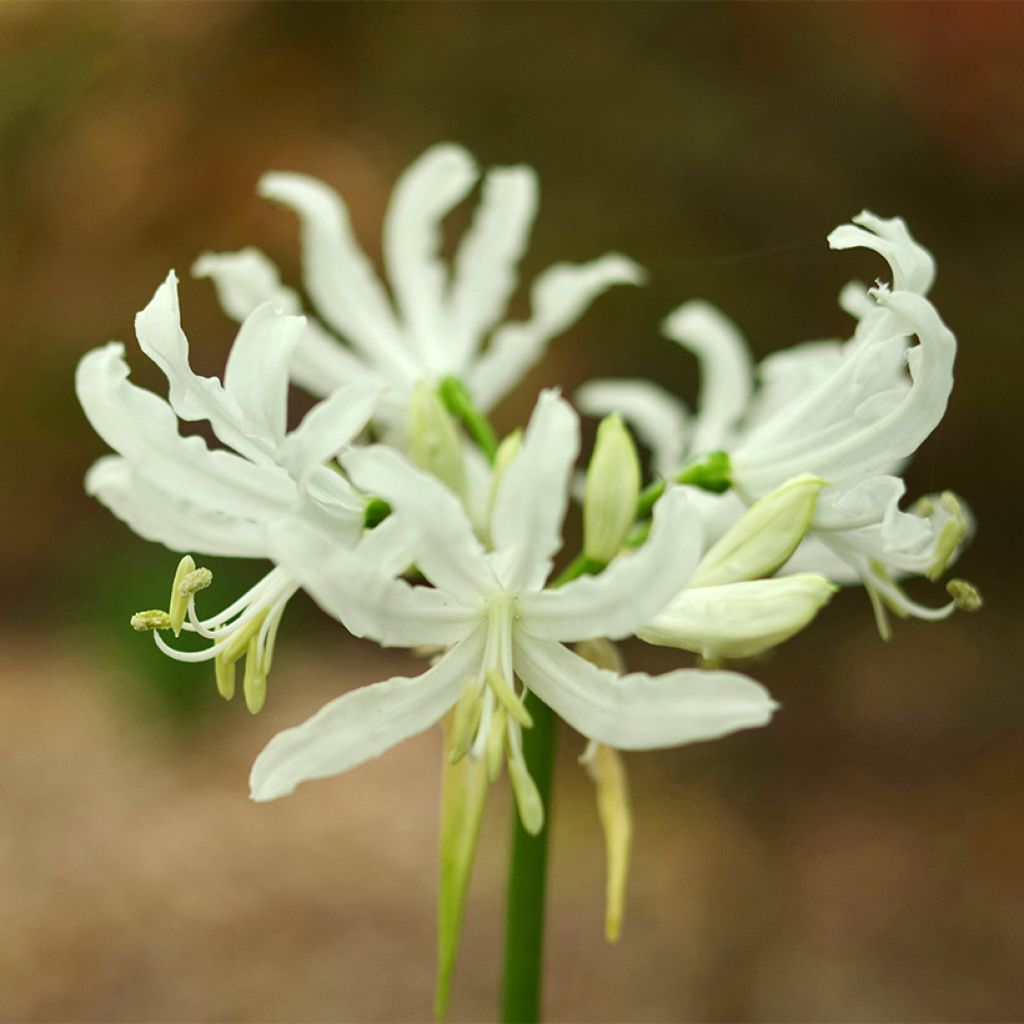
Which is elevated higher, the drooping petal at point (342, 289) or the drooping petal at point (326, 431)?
the drooping petal at point (342, 289)

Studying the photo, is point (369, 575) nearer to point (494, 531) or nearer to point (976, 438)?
point (494, 531)

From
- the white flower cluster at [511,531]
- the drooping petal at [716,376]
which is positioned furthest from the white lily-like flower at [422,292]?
the white flower cluster at [511,531]

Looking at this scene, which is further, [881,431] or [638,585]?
[881,431]

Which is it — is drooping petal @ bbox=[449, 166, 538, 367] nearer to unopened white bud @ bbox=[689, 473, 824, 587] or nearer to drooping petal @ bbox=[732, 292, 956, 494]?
drooping petal @ bbox=[732, 292, 956, 494]

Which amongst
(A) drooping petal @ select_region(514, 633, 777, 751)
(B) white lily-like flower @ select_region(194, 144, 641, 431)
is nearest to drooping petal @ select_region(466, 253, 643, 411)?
(B) white lily-like flower @ select_region(194, 144, 641, 431)

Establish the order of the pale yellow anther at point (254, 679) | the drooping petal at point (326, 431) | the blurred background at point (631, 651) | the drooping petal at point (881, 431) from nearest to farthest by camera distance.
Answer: the drooping petal at point (326, 431) → the drooping petal at point (881, 431) → the pale yellow anther at point (254, 679) → the blurred background at point (631, 651)

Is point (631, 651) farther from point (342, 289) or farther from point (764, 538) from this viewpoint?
point (764, 538)

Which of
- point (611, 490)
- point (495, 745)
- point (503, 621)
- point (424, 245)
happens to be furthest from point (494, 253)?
point (495, 745)

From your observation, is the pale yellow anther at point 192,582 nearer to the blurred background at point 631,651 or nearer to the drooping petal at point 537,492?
the drooping petal at point 537,492
